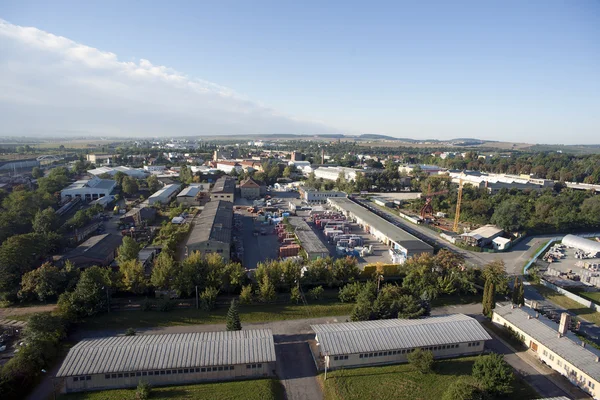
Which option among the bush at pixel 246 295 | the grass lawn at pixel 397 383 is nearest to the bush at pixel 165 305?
the bush at pixel 246 295

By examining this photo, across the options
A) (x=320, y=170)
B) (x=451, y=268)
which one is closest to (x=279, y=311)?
(x=451, y=268)

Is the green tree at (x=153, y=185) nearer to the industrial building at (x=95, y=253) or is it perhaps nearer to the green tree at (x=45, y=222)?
the green tree at (x=45, y=222)

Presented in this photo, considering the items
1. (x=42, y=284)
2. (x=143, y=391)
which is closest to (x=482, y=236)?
(x=143, y=391)


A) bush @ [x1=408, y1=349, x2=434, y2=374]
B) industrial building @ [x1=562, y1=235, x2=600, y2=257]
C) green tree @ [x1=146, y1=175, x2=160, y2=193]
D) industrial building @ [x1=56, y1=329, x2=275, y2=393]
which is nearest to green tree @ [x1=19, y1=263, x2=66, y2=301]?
industrial building @ [x1=56, y1=329, x2=275, y2=393]

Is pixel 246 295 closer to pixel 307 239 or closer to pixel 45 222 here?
pixel 307 239

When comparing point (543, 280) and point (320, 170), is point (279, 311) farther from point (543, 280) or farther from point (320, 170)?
point (320, 170)

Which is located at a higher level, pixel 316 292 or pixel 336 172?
Answer: pixel 336 172
